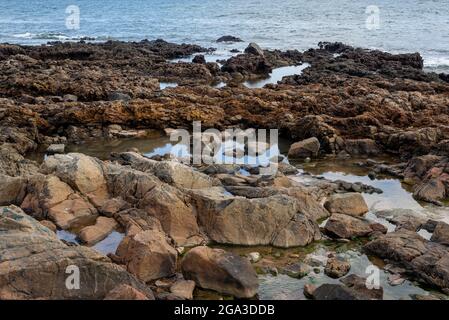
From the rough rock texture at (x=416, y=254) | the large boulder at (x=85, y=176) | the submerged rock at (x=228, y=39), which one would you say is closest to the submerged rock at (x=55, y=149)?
the large boulder at (x=85, y=176)

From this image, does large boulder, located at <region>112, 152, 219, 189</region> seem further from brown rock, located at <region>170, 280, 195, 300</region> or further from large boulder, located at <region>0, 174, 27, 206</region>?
brown rock, located at <region>170, 280, 195, 300</region>

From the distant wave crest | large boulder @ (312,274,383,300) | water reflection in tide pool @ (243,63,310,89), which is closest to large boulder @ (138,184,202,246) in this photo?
large boulder @ (312,274,383,300)

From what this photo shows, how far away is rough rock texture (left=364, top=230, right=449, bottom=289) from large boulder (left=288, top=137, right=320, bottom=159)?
796 centimetres

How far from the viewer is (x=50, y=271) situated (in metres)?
8.41

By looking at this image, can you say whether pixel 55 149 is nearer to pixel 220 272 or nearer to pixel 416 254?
pixel 220 272

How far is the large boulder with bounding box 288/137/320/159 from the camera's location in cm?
1969

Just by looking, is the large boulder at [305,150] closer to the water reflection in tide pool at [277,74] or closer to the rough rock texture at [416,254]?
the rough rock texture at [416,254]

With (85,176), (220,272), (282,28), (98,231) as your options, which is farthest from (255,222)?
(282,28)

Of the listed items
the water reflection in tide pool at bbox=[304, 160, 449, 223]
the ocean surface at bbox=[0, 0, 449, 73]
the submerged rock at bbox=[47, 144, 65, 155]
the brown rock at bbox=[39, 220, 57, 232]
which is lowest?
the water reflection in tide pool at bbox=[304, 160, 449, 223]

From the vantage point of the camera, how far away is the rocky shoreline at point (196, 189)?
9.55 m

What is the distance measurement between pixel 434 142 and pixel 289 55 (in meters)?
28.7

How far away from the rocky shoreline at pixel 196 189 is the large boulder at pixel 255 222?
0.03 metres

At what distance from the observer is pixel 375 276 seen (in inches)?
406

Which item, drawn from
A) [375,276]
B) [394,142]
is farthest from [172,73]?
[375,276]
